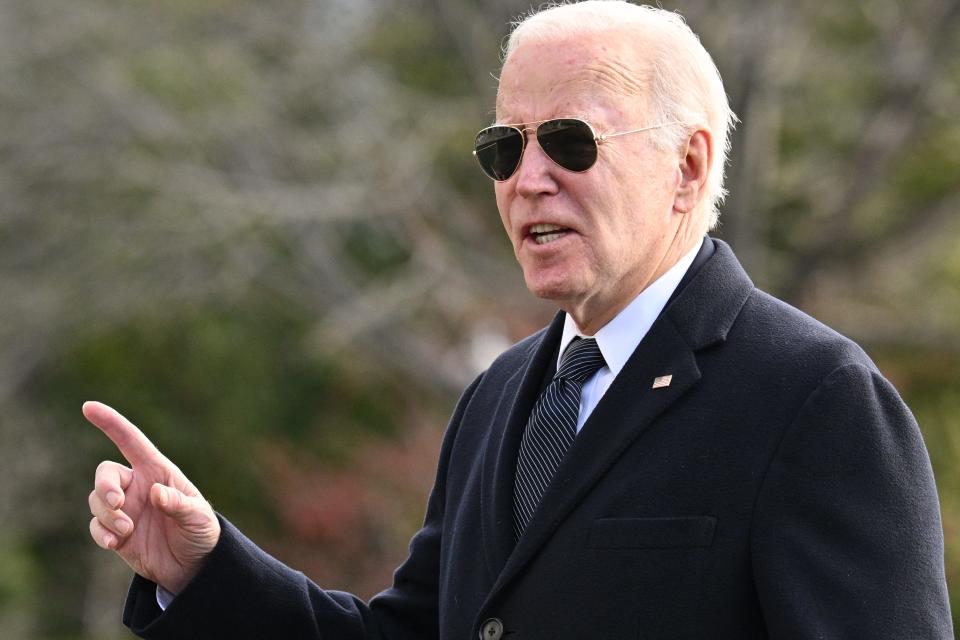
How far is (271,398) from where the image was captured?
54.9 feet

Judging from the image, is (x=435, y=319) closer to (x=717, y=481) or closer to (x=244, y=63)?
(x=244, y=63)

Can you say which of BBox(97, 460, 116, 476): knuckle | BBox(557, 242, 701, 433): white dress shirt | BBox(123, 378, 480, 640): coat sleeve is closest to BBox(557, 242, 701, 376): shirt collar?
BBox(557, 242, 701, 433): white dress shirt

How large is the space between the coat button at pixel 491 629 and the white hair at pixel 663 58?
783mm

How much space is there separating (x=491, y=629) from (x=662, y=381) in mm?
457

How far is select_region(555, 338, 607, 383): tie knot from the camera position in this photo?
2352 mm

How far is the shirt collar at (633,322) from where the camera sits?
2.31m

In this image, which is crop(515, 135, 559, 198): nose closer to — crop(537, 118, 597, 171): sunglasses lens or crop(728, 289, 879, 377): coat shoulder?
crop(537, 118, 597, 171): sunglasses lens

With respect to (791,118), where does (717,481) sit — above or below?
below

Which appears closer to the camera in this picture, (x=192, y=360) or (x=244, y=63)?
(x=244, y=63)

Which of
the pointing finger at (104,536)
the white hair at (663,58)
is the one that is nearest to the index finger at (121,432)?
the pointing finger at (104,536)

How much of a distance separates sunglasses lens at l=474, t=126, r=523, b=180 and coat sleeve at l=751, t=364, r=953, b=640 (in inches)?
25.6

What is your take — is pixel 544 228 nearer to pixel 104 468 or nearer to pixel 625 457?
pixel 625 457

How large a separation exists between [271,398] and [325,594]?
14.4 m

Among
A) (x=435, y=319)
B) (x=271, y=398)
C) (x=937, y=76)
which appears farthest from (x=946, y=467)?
(x=271, y=398)
